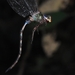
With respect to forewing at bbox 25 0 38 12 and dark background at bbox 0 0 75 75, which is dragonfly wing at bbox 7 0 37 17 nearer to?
forewing at bbox 25 0 38 12

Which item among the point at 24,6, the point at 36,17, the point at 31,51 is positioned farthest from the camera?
the point at 31,51

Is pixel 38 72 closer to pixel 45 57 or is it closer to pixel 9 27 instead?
pixel 45 57

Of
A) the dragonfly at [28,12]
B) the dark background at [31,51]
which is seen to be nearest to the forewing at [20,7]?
the dragonfly at [28,12]

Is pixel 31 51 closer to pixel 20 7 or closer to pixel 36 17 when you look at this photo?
pixel 20 7

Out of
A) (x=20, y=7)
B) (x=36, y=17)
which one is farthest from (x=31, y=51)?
(x=36, y=17)

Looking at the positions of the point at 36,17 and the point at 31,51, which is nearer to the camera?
the point at 36,17

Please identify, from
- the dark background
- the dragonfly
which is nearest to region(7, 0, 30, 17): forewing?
the dragonfly

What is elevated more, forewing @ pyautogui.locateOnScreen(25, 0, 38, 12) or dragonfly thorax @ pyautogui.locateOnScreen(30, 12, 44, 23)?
dragonfly thorax @ pyautogui.locateOnScreen(30, 12, 44, 23)

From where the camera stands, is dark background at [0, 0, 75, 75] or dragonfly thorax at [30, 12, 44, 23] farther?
dark background at [0, 0, 75, 75]

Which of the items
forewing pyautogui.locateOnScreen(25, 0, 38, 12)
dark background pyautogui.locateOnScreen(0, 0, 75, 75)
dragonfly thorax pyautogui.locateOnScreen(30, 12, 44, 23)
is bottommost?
dark background pyautogui.locateOnScreen(0, 0, 75, 75)

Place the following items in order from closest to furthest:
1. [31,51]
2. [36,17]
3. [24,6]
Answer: [36,17], [24,6], [31,51]

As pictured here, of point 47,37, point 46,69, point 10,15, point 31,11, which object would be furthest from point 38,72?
point 31,11
